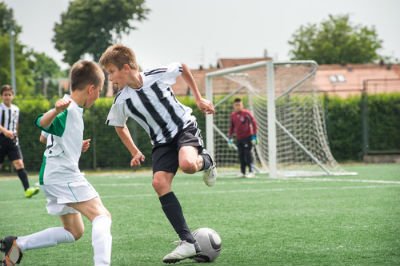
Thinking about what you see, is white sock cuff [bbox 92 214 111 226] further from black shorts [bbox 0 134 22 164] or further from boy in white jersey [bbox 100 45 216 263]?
black shorts [bbox 0 134 22 164]

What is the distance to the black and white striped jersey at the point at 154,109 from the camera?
604 cm

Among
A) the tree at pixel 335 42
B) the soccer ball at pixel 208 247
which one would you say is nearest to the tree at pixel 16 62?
the tree at pixel 335 42

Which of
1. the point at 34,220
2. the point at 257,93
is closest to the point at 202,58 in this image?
the point at 257,93

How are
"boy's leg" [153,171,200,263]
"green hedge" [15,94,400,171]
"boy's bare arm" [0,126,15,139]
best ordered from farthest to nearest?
1. "green hedge" [15,94,400,171]
2. "boy's bare arm" [0,126,15,139]
3. "boy's leg" [153,171,200,263]

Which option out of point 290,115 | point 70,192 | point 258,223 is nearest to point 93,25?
point 290,115

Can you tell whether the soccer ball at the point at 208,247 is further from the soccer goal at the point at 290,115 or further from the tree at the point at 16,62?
the tree at the point at 16,62

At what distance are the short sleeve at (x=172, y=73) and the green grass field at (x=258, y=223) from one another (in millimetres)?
1423

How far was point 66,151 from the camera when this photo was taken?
16.6 feet

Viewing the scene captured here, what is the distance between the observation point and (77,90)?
16.8 ft

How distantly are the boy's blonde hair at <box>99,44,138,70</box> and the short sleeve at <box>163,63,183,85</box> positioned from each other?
0.39m

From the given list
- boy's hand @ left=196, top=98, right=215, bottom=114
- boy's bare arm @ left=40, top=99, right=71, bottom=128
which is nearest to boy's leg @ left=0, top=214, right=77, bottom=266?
boy's bare arm @ left=40, top=99, right=71, bottom=128

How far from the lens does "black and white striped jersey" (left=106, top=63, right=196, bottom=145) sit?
6.04m

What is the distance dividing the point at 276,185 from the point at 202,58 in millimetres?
49228

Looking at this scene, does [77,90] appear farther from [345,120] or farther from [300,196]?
[345,120]
